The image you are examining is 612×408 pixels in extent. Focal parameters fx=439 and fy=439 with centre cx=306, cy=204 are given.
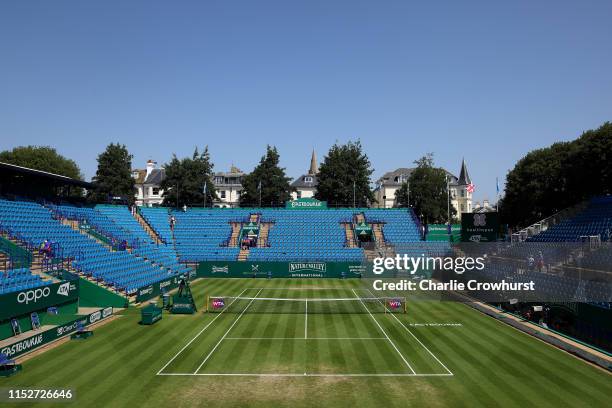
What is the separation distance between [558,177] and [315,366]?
5787 centimetres

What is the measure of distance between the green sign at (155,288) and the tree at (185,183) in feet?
122

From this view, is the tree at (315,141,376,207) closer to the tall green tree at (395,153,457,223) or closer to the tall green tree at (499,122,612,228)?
the tall green tree at (395,153,457,223)

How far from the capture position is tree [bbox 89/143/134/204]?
7575cm

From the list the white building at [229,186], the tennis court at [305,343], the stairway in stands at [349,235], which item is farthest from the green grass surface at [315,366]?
the white building at [229,186]

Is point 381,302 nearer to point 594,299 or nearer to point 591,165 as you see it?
point 594,299

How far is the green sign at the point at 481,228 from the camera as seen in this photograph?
33781 millimetres

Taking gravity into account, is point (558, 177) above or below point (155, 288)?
above

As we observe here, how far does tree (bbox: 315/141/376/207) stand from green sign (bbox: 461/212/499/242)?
52.8 metres

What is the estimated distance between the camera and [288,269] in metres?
53.7

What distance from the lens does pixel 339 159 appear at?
89.2 m

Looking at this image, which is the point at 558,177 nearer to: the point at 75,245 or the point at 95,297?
the point at 95,297

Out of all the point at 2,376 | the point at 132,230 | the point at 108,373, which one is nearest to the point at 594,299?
the point at 108,373

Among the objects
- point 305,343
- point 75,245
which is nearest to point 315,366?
point 305,343

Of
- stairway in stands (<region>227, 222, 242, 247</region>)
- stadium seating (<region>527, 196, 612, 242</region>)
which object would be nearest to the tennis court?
stadium seating (<region>527, 196, 612, 242</region>)
